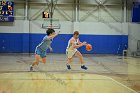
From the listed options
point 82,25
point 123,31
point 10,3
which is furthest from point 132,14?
point 10,3

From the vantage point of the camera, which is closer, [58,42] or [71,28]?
[58,42]

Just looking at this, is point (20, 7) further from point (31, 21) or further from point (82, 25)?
point (82, 25)

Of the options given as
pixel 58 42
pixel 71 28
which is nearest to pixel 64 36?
pixel 58 42

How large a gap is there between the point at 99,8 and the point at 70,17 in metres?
3.10

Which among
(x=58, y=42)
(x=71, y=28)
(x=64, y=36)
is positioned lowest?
(x=58, y=42)

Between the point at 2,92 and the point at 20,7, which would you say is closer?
the point at 2,92

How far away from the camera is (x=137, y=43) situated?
32.4m

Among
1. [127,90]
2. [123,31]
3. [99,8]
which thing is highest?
[99,8]

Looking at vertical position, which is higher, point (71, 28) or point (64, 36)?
point (71, 28)

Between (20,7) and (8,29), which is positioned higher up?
(20,7)

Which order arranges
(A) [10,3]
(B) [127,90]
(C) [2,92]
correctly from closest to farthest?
(C) [2,92] < (B) [127,90] < (A) [10,3]

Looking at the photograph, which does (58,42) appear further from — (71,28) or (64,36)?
(71,28)

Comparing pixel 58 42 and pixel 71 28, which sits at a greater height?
pixel 71 28

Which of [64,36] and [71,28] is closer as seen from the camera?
[64,36]
